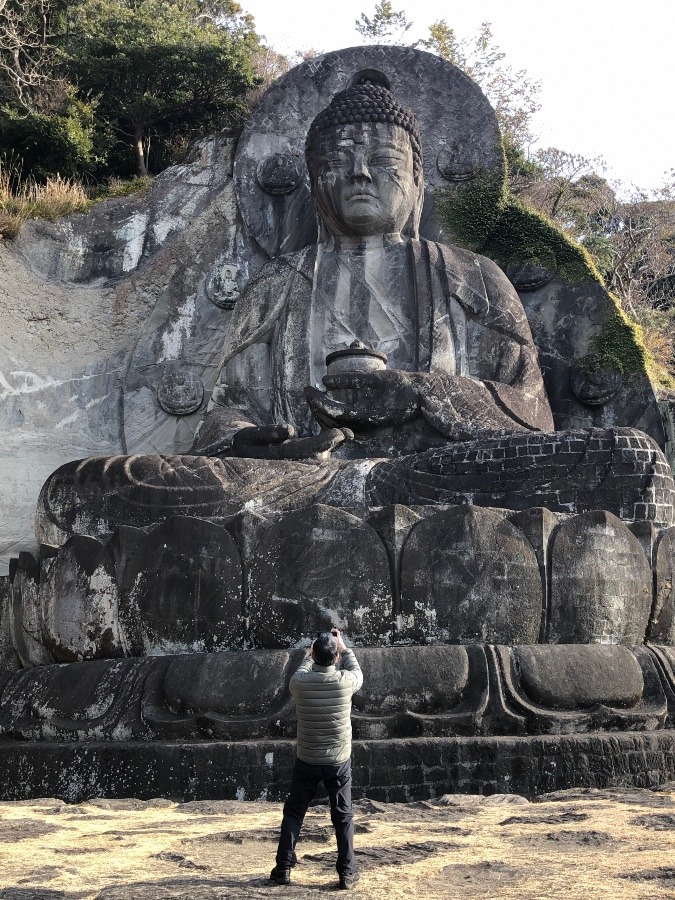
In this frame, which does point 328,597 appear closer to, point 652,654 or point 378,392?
point 652,654

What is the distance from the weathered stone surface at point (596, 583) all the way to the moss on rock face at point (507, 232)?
14.5ft

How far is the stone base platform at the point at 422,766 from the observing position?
16.7ft

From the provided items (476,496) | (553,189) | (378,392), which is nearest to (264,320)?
(378,392)

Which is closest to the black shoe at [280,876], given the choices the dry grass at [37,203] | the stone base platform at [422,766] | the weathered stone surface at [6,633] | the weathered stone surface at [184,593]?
the stone base platform at [422,766]

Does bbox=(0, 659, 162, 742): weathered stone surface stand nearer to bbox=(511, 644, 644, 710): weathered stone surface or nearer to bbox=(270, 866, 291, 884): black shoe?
bbox=(511, 644, 644, 710): weathered stone surface

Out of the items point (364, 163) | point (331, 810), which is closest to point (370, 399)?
point (364, 163)

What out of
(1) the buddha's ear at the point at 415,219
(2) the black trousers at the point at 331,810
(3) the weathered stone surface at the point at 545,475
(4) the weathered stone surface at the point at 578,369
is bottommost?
(2) the black trousers at the point at 331,810

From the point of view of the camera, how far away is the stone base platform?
5102 millimetres

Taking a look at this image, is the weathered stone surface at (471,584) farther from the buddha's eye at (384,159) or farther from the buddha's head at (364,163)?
the buddha's eye at (384,159)

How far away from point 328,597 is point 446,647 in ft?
2.12

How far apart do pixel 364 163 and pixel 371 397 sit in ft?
7.56

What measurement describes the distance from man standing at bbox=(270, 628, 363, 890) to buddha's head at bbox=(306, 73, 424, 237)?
19.9 feet

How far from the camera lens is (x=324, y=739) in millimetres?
3771

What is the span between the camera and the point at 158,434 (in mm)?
10305
